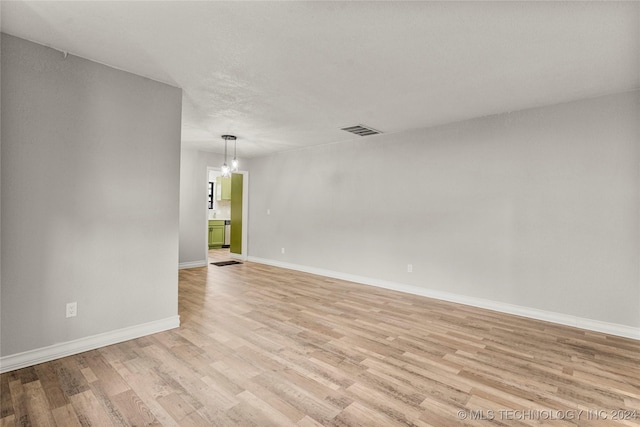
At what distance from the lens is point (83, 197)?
8.65ft

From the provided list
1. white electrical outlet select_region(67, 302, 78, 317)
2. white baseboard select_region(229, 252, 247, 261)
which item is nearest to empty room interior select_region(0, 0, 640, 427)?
white electrical outlet select_region(67, 302, 78, 317)

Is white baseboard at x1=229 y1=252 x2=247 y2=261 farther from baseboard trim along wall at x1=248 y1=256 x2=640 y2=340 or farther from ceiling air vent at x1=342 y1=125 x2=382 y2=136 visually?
ceiling air vent at x1=342 y1=125 x2=382 y2=136

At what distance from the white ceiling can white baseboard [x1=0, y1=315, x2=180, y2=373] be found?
8.14ft

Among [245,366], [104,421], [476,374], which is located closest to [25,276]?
[104,421]

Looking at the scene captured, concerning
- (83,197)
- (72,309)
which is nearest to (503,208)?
(83,197)

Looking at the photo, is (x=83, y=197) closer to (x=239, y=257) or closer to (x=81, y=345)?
(x=81, y=345)

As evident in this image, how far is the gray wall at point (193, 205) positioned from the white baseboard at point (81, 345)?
3463mm

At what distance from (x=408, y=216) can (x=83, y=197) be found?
414 centimetres

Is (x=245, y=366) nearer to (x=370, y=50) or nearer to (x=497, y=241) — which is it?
(x=370, y=50)

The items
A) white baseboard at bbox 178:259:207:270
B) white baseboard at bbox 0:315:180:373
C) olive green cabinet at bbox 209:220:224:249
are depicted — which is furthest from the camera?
olive green cabinet at bbox 209:220:224:249

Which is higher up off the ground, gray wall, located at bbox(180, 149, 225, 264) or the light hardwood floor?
gray wall, located at bbox(180, 149, 225, 264)

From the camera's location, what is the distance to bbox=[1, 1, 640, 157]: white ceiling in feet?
6.52

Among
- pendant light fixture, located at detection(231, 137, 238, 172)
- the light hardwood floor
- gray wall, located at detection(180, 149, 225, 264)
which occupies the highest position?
pendant light fixture, located at detection(231, 137, 238, 172)

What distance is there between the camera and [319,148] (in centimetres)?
605
